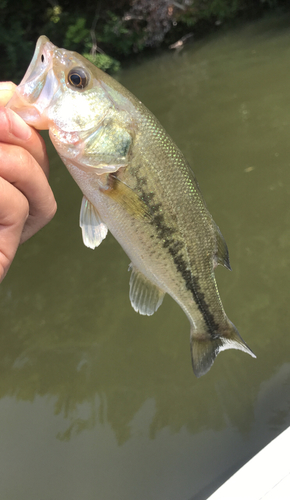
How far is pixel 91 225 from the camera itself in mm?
1361

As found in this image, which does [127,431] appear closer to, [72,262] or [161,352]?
[161,352]

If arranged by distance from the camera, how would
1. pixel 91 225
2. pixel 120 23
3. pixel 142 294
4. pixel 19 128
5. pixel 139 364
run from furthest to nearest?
1. pixel 120 23
2. pixel 139 364
3. pixel 142 294
4. pixel 91 225
5. pixel 19 128

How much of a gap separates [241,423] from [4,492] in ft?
6.34

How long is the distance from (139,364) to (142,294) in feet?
6.22

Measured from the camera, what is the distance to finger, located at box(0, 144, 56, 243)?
3.34 feet

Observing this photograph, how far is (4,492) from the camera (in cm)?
252

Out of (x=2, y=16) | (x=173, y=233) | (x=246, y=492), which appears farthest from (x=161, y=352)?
(x=2, y=16)

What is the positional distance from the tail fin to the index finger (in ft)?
3.53

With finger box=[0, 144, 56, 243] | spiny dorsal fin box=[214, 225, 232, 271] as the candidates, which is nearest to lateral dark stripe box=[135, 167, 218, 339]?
spiny dorsal fin box=[214, 225, 232, 271]

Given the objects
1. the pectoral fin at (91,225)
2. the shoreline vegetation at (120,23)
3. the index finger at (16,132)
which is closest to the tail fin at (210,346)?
the pectoral fin at (91,225)

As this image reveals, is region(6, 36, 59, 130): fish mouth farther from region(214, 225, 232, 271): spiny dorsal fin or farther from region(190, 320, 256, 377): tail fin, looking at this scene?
region(190, 320, 256, 377): tail fin

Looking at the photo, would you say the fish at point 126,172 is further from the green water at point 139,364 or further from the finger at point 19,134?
the green water at point 139,364

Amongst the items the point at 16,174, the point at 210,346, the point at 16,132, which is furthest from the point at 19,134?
the point at 210,346

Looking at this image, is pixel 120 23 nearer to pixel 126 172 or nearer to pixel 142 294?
pixel 126 172
